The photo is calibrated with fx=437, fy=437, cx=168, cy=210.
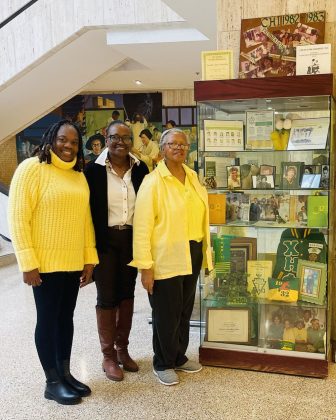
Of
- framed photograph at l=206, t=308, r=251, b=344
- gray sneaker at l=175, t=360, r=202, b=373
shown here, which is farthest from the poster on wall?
gray sneaker at l=175, t=360, r=202, b=373

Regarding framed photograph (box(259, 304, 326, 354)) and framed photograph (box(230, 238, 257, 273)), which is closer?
framed photograph (box(259, 304, 326, 354))

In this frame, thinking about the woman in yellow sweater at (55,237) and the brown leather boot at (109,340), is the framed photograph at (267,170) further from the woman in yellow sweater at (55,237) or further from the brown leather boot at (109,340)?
the brown leather boot at (109,340)

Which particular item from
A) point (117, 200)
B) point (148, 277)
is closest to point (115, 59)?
point (117, 200)

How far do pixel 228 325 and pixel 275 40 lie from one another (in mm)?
1953

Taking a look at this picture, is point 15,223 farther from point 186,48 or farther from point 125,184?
point 186,48

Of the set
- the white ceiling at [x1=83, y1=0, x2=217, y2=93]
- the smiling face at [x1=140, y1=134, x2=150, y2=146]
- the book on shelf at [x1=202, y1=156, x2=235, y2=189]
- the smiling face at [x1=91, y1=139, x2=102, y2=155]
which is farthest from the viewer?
the smiling face at [x1=91, y1=139, x2=102, y2=155]

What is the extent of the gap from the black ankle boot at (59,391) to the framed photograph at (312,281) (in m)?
1.56

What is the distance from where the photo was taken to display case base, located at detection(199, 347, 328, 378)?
2.73 m

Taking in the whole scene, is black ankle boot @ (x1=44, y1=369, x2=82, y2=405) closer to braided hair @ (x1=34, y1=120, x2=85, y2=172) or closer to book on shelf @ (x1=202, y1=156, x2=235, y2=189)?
braided hair @ (x1=34, y1=120, x2=85, y2=172)

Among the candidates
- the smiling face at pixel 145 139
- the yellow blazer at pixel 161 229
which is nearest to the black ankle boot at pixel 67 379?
the yellow blazer at pixel 161 229

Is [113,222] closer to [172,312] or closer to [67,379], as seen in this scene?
[172,312]

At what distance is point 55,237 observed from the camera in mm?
2307

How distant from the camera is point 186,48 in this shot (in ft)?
18.4

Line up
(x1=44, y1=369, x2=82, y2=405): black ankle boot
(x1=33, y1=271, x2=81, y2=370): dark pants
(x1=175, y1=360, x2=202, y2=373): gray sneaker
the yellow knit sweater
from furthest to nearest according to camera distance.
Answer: (x1=175, y1=360, x2=202, y2=373): gray sneaker, (x1=44, y1=369, x2=82, y2=405): black ankle boot, (x1=33, y1=271, x2=81, y2=370): dark pants, the yellow knit sweater
